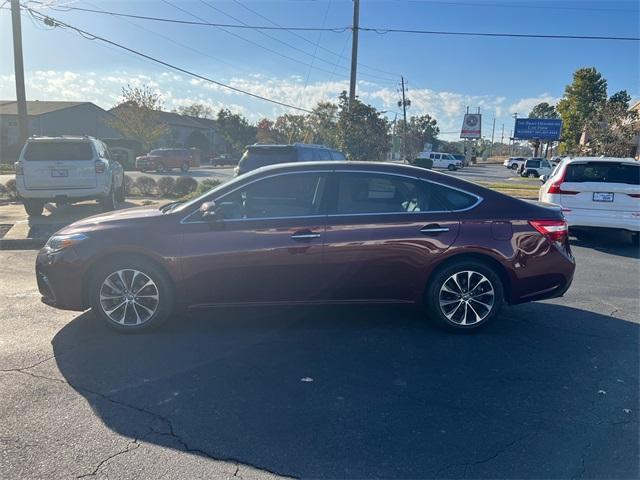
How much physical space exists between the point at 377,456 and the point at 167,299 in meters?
2.50

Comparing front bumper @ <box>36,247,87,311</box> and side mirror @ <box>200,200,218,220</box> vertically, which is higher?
side mirror @ <box>200,200,218,220</box>

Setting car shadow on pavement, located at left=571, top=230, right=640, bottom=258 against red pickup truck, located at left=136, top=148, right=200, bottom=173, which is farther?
red pickup truck, located at left=136, top=148, right=200, bottom=173

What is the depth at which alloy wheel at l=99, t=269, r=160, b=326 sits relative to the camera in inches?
171

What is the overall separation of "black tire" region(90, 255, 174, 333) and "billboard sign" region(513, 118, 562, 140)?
55.4 metres

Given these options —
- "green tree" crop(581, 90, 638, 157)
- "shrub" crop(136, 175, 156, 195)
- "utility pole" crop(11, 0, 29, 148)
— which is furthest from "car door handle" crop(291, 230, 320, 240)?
"green tree" crop(581, 90, 638, 157)

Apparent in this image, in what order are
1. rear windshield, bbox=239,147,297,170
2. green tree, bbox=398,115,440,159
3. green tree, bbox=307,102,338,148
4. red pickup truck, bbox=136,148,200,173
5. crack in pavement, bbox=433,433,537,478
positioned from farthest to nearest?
1. green tree, bbox=398,115,440,159
2. green tree, bbox=307,102,338,148
3. red pickup truck, bbox=136,148,200,173
4. rear windshield, bbox=239,147,297,170
5. crack in pavement, bbox=433,433,537,478

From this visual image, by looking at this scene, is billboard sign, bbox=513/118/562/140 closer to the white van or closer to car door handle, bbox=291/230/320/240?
the white van

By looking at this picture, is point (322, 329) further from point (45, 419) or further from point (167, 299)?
point (45, 419)

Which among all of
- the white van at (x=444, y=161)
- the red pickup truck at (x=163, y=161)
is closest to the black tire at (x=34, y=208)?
the red pickup truck at (x=163, y=161)

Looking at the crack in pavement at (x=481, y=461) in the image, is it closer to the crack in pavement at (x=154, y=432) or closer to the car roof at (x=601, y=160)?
the crack in pavement at (x=154, y=432)

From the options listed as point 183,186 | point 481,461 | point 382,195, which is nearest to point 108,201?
point 183,186

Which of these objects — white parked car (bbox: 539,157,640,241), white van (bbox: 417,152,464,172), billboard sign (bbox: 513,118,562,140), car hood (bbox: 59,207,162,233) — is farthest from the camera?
white van (bbox: 417,152,464,172)

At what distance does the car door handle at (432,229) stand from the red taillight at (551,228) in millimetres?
922

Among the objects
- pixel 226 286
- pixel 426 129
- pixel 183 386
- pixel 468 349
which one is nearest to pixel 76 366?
pixel 183 386
